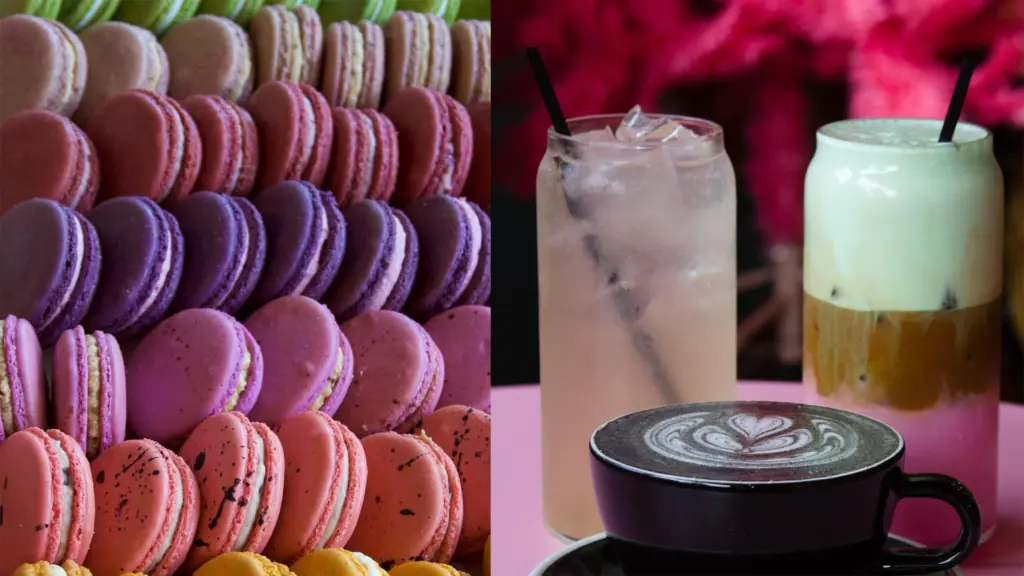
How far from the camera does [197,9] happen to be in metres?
0.49

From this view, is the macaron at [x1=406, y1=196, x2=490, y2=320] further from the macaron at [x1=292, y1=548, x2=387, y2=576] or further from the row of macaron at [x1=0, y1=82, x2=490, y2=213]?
the macaron at [x1=292, y1=548, x2=387, y2=576]

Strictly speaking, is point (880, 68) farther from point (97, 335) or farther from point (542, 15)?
point (97, 335)

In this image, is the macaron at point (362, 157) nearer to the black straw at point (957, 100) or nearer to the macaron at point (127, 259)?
the macaron at point (127, 259)

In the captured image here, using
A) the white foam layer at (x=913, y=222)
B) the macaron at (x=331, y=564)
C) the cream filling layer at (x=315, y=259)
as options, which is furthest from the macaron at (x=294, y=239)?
the white foam layer at (x=913, y=222)

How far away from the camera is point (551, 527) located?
0.58 m

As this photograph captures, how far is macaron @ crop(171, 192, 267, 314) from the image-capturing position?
1.54ft

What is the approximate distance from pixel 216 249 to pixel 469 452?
5.5 inches

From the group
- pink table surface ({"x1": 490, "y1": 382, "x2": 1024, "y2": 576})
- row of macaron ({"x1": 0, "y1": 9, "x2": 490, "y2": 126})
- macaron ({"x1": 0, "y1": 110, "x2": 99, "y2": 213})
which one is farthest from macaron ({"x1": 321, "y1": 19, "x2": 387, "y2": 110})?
pink table surface ({"x1": 490, "y1": 382, "x2": 1024, "y2": 576})

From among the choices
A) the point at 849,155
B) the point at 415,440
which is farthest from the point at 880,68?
the point at 415,440

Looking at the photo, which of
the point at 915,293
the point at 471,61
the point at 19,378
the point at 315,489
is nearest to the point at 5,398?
the point at 19,378

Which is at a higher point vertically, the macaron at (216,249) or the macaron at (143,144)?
the macaron at (143,144)

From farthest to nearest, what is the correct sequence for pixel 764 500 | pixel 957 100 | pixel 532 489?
pixel 532 489, pixel 957 100, pixel 764 500

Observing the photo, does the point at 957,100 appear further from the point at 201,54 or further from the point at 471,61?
the point at 201,54

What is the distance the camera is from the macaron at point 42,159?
1.49 ft
